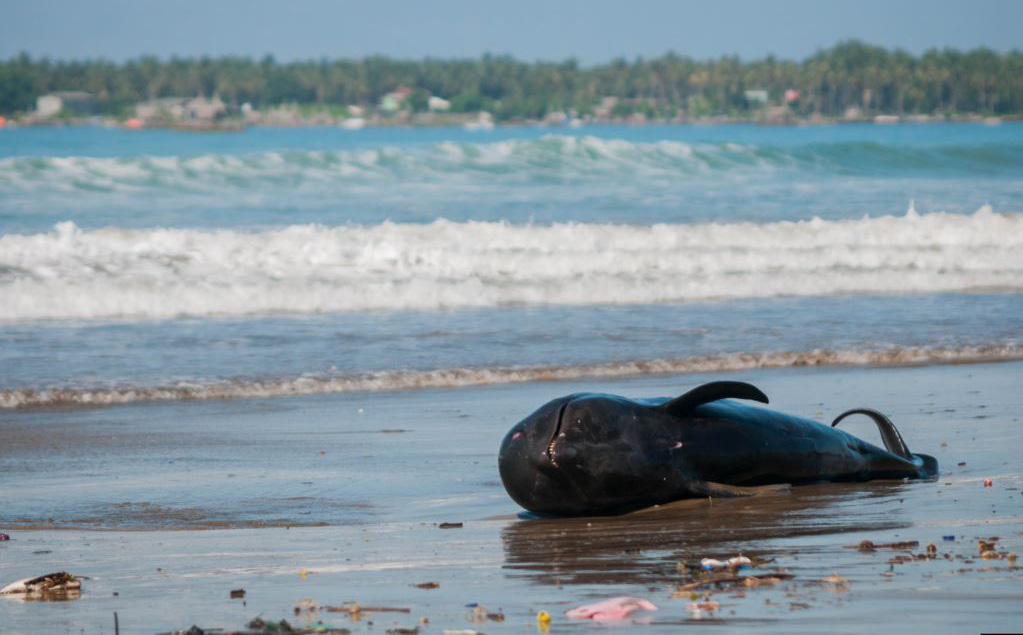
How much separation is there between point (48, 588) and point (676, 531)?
242 cm

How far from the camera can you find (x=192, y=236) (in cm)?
2111

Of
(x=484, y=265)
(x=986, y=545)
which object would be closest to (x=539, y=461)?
(x=986, y=545)

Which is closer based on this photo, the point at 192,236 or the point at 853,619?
the point at 853,619

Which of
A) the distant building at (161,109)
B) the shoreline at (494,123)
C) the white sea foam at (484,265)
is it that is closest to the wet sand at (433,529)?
the white sea foam at (484,265)

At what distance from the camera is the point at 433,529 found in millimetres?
6395

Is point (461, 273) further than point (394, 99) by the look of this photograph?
No

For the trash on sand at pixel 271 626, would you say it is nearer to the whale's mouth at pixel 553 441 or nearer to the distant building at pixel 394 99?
the whale's mouth at pixel 553 441

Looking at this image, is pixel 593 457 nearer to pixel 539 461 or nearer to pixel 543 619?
pixel 539 461

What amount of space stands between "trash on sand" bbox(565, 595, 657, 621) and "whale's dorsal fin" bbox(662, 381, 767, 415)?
166cm

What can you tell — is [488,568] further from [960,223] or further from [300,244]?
[960,223]

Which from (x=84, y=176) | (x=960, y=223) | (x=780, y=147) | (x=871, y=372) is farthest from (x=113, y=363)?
(x=780, y=147)

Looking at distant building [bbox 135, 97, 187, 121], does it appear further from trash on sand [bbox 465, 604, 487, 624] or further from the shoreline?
trash on sand [bbox 465, 604, 487, 624]

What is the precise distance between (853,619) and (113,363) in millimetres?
8870

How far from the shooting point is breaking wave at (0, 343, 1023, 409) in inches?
432
